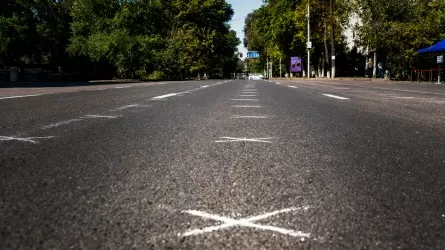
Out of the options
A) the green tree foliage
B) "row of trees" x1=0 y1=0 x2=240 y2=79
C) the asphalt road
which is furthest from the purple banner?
the asphalt road

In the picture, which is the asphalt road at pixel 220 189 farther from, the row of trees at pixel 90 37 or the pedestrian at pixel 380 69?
the pedestrian at pixel 380 69

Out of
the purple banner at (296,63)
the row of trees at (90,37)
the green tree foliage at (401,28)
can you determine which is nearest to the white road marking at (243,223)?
the green tree foliage at (401,28)

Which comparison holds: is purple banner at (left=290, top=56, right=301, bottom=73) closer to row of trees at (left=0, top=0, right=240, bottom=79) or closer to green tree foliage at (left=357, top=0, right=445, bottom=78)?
row of trees at (left=0, top=0, right=240, bottom=79)

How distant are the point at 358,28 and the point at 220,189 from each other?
1433 inches

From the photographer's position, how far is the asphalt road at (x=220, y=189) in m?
1.60

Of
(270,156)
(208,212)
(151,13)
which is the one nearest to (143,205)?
(208,212)

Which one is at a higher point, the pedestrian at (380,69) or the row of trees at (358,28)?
the row of trees at (358,28)

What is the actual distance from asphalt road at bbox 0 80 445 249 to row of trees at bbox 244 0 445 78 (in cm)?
3054

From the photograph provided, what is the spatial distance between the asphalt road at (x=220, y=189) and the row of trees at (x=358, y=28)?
3054 centimetres

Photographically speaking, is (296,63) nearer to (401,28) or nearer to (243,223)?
(401,28)

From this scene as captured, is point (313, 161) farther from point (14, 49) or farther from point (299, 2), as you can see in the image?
point (299, 2)

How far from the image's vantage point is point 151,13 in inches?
1793

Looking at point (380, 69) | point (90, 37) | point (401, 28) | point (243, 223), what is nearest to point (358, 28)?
point (401, 28)

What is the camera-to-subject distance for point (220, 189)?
2.25 metres
